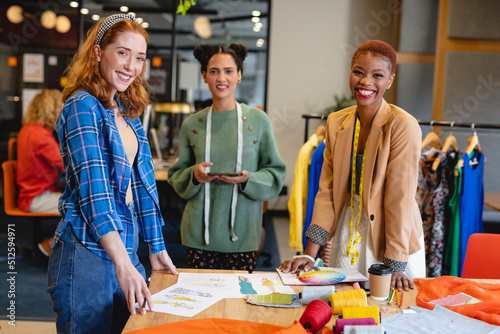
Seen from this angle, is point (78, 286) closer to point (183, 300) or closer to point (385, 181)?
point (183, 300)

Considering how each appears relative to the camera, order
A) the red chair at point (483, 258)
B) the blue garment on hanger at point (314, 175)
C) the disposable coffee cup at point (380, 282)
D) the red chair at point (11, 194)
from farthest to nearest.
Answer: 1. the red chair at point (11, 194)
2. the blue garment on hanger at point (314, 175)
3. the red chair at point (483, 258)
4. the disposable coffee cup at point (380, 282)

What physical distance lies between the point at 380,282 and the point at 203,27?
6667mm

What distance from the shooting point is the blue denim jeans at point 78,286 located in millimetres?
1516

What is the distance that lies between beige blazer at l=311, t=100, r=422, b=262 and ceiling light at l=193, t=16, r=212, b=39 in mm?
5987

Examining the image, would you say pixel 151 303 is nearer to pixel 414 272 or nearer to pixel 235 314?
pixel 235 314

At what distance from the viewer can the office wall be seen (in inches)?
283

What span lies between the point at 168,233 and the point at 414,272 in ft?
14.6

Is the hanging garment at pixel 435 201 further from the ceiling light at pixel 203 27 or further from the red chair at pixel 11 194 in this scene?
the ceiling light at pixel 203 27

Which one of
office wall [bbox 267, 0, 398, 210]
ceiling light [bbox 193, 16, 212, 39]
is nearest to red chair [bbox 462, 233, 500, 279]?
office wall [bbox 267, 0, 398, 210]

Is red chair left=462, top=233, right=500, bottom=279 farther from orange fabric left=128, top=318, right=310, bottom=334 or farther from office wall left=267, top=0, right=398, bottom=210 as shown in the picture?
office wall left=267, top=0, right=398, bottom=210

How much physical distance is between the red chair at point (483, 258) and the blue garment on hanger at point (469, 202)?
1.25m

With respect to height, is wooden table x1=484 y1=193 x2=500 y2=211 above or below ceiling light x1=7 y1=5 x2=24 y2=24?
below

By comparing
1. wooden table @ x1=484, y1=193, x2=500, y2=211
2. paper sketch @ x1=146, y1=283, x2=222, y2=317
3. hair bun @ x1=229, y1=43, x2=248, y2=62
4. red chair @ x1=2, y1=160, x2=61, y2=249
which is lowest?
red chair @ x1=2, y1=160, x2=61, y2=249

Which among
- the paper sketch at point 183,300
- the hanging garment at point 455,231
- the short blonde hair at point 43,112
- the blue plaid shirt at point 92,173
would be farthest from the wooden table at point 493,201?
the short blonde hair at point 43,112
